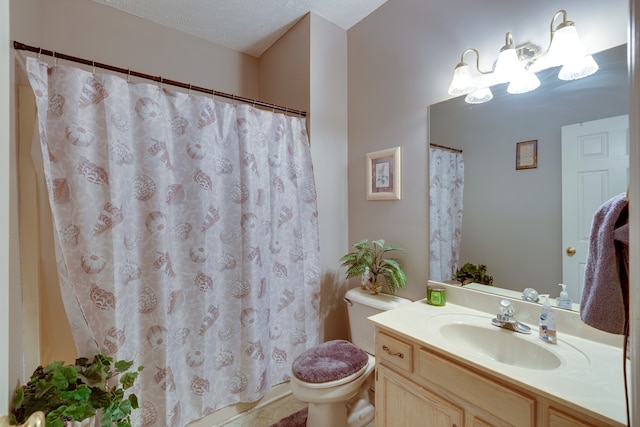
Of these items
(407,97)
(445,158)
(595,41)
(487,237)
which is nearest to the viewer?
(595,41)

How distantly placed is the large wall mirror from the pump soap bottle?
0.09m

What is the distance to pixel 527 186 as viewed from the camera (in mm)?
1231

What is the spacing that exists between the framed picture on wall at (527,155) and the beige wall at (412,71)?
39 cm

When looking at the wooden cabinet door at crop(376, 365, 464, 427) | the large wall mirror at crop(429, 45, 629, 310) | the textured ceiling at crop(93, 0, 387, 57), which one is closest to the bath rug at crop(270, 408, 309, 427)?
the wooden cabinet door at crop(376, 365, 464, 427)

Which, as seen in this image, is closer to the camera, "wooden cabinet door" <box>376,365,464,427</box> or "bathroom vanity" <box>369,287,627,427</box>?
"bathroom vanity" <box>369,287,627,427</box>

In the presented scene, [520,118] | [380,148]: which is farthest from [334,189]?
[520,118]

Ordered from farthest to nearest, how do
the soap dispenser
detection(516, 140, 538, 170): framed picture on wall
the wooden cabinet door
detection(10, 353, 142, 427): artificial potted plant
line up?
detection(516, 140, 538, 170): framed picture on wall < the soap dispenser < the wooden cabinet door < detection(10, 353, 142, 427): artificial potted plant

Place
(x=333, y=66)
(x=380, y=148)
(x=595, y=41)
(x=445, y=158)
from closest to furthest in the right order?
1. (x=595, y=41)
2. (x=445, y=158)
3. (x=380, y=148)
4. (x=333, y=66)

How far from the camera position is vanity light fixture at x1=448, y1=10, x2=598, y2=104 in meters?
1.03

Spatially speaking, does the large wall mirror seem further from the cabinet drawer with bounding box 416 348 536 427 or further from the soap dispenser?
the cabinet drawer with bounding box 416 348 536 427

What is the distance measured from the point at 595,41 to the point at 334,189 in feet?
4.84

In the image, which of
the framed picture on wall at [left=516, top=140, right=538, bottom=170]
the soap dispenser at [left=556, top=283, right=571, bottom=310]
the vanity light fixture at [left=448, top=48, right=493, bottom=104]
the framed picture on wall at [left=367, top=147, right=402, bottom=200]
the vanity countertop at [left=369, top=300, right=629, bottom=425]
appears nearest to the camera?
the vanity countertop at [left=369, top=300, right=629, bottom=425]

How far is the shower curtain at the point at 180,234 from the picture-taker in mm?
1185

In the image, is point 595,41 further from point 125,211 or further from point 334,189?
point 125,211
